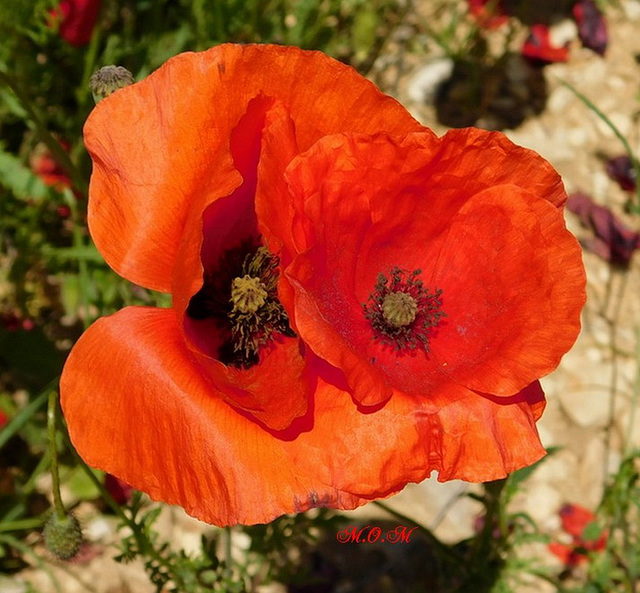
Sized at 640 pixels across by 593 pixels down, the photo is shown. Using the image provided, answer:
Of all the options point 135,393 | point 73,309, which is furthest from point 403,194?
point 73,309

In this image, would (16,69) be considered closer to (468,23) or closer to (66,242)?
(66,242)

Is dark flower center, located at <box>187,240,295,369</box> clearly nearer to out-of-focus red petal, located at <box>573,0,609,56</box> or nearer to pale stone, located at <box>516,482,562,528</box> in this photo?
pale stone, located at <box>516,482,562,528</box>

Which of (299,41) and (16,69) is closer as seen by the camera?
(16,69)

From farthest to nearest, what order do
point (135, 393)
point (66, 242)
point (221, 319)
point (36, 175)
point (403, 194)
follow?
point (66, 242) < point (36, 175) < point (221, 319) < point (403, 194) < point (135, 393)

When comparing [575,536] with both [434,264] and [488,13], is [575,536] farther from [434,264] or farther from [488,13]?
[488,13]

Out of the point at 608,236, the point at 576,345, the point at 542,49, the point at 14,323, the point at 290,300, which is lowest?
the point at 576,345

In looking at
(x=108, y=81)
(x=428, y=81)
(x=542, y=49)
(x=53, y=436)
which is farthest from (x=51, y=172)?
(x=542, y=49)

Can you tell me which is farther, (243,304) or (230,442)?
(243,304)
